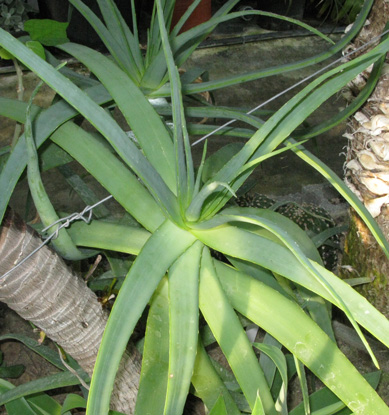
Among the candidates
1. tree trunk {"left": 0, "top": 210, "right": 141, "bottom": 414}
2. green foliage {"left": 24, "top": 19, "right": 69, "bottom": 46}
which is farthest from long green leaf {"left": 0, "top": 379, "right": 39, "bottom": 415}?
green foliage {"left": 24, "top": 19, "right": 69, "bottom": 46}

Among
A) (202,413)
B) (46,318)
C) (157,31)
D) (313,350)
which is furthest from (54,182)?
(313,350)

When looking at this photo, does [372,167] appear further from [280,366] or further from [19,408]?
[19,408]

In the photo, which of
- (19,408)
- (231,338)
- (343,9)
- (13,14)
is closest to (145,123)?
(231,338)

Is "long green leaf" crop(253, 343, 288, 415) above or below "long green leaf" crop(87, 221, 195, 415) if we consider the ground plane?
below

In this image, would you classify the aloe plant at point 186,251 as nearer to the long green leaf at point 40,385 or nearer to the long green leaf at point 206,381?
the long green leaf at point 206,381

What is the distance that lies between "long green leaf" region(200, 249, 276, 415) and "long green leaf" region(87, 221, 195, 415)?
0.25 feet

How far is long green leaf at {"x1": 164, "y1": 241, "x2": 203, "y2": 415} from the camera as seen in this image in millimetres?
579

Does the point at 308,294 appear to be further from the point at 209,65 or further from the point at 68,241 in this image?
the point at 209,65

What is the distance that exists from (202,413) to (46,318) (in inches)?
18.1

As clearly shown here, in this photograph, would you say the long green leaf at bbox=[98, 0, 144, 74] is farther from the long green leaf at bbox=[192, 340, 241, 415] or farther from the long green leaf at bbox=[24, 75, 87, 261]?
the long green leaf at bbox=[192, 340, 241, 415]

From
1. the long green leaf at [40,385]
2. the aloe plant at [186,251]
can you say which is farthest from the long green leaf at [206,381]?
the long green leaf at [40,385]

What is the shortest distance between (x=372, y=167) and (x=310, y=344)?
0.39 m

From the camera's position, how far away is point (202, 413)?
98 centimetres

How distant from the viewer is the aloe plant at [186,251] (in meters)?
0.55
